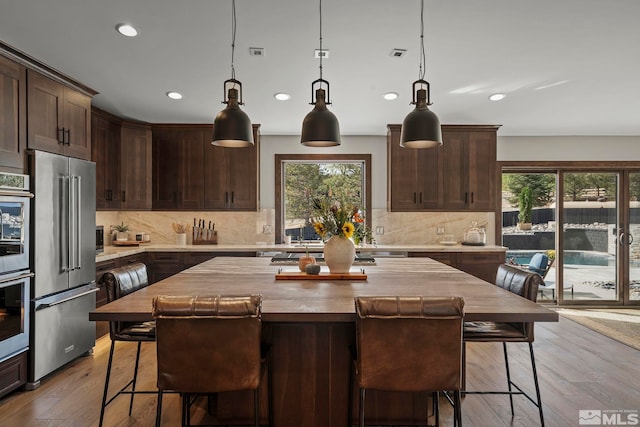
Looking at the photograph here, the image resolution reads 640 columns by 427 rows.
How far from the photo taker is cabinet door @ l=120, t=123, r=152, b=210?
16.2 feet

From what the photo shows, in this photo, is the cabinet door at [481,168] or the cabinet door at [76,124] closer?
the cabinet door at [76,124]

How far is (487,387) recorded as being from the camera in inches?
116

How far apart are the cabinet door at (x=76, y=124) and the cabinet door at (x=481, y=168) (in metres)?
4.48

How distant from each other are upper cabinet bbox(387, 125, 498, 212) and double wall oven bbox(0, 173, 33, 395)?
395 centimetres

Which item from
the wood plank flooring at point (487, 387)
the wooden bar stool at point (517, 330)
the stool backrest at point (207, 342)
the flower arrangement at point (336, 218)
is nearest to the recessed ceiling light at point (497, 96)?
the wooden bar stool at point (517, 330)

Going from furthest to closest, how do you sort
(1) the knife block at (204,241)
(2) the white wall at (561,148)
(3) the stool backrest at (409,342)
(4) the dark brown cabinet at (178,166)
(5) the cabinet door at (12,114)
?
(2) the white wall at (561,148)
(1) the knife block at (204,241)
(4) the dark brown cabinet at (178,166)
(5) the cabinet door at (12,114)
(3) the stool backrest at (409,342)

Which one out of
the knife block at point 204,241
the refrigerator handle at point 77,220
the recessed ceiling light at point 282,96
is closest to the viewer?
the refrigerator handle at point 77,220

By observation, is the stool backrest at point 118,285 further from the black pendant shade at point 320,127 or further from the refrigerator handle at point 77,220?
the black pendant shade at point 320,127

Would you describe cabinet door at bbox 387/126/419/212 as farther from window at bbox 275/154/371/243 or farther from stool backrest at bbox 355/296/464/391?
stool backrest at bbox 355/296/464/391

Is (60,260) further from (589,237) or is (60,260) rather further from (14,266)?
(589,237)

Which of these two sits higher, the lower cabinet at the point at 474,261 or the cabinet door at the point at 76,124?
the cabinet door at the point at 76,124

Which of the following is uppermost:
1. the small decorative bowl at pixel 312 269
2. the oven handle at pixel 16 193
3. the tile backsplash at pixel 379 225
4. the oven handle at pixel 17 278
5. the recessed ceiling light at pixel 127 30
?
the recessed ceiling light at pixel 127 30

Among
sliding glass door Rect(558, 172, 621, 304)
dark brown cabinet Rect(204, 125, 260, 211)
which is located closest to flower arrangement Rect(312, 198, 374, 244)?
dark brown cabinet Rect(204, 125, 260, 211)

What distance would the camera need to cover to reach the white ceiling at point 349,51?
234 cm
